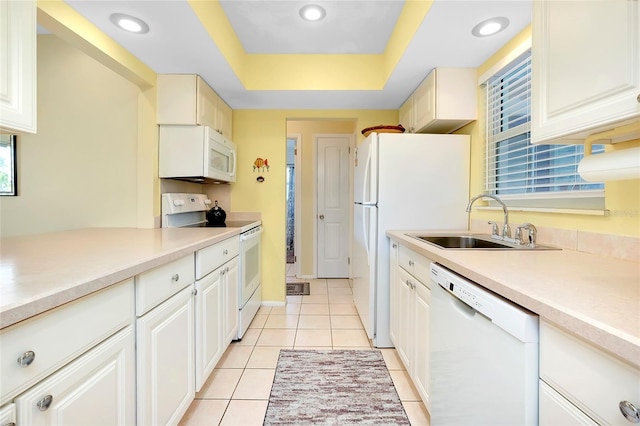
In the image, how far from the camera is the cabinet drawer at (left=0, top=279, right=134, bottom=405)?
60 cm

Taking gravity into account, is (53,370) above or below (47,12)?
below

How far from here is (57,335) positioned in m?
0.70

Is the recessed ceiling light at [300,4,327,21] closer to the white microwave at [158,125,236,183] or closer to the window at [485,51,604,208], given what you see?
the white microwave at [158,125,236,183]

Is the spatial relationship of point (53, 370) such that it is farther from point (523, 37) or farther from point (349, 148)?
point (349, 148)

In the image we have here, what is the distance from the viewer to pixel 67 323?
0.73 meters

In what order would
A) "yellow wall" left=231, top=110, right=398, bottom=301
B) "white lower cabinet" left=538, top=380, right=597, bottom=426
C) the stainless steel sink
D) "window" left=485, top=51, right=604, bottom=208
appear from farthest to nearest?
"yellow wall" left=231, top=110, right=398, bottom=301 < the stainless steel sink < "window" left=485, top=51, right=604, bottom=208 < "white lower cabinet" left=538, top=380, right=597, bottom=426

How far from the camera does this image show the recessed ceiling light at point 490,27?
158 cm

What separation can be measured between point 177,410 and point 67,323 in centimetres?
82

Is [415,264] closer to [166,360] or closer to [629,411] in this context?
[629,411]

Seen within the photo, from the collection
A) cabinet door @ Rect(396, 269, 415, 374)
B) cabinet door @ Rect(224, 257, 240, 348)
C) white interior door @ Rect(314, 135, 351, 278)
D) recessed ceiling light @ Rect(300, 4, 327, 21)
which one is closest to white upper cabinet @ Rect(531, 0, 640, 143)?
cabinet door @ Rect(396, 269, 415, 374)

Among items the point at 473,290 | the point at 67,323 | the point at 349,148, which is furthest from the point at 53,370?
the point at 349,148

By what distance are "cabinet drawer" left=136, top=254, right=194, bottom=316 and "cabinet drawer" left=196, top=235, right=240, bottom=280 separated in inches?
3.4

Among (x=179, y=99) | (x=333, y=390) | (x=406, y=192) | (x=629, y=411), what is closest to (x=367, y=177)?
(x=406, y=192)

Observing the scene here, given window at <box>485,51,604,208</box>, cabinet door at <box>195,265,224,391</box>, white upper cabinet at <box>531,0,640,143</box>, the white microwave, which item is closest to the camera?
white upper cabinet at <box>531,0,640,143</box>
